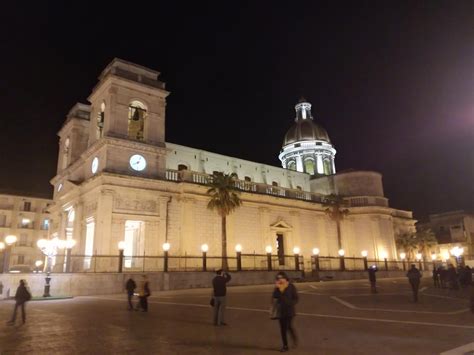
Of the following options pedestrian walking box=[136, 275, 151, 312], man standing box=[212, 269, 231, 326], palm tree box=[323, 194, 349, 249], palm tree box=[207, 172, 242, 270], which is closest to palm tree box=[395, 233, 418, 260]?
palm tree box=[323, 194, 349, 249]

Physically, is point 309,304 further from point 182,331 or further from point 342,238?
point 342,238

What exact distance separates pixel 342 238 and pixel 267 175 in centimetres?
1355

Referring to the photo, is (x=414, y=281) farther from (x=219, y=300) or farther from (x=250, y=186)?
(x=250, y=186)

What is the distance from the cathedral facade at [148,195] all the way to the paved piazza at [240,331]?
1635 cm

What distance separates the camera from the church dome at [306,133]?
69.8 metres

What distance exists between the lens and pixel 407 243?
197 ft

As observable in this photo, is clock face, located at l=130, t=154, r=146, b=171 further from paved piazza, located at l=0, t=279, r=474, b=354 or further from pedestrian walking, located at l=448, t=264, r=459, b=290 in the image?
pedestrian walking, located at l=448, t=264, r=459, b=290

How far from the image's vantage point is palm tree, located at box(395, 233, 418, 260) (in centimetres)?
6009

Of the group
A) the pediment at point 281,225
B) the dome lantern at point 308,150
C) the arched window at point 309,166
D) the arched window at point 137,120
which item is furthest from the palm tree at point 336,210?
the arched window at point 137,120

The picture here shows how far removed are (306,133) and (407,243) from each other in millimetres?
24979

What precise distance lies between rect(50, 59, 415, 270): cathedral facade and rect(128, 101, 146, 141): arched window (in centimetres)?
10

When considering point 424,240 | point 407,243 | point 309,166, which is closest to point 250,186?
point 309,166

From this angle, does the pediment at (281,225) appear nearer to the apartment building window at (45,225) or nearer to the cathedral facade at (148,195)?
the cathedral facade at (148,195)

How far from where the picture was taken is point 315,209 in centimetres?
5109
